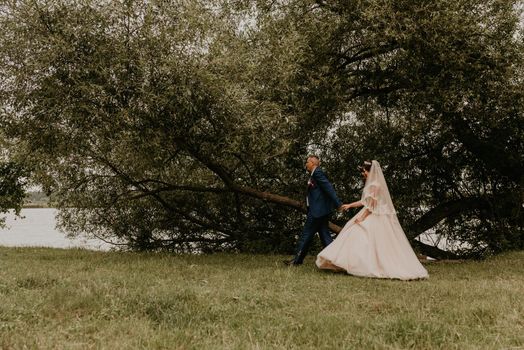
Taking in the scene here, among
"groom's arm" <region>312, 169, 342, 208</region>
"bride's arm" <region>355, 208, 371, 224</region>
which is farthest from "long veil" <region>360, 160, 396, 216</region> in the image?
"groom's arm" <region>312, 169, 342, 208</region>

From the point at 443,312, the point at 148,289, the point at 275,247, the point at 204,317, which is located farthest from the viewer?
the point at 275,247

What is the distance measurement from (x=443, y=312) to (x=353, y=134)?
13.3m

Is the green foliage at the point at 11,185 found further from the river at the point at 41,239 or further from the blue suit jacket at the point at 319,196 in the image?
the blue suit jacket at the point at 319,196

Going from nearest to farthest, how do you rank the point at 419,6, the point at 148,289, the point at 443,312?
the point at 443,312, the point at 148,289, the point at 419,6

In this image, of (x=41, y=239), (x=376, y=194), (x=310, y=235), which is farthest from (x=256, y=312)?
(x=41, y=239)

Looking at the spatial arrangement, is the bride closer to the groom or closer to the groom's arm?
the groom's arm

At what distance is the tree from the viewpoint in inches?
538

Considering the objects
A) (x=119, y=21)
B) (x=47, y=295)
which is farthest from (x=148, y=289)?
(x=119, y=21)

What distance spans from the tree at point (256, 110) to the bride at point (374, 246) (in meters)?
3.03

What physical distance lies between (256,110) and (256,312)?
8.16 m

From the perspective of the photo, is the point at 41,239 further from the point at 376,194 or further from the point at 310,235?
the point at 376,194

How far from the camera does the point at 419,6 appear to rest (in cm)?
1545

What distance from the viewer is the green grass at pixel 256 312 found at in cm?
617

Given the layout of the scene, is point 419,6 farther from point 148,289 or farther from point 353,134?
point 148,289
